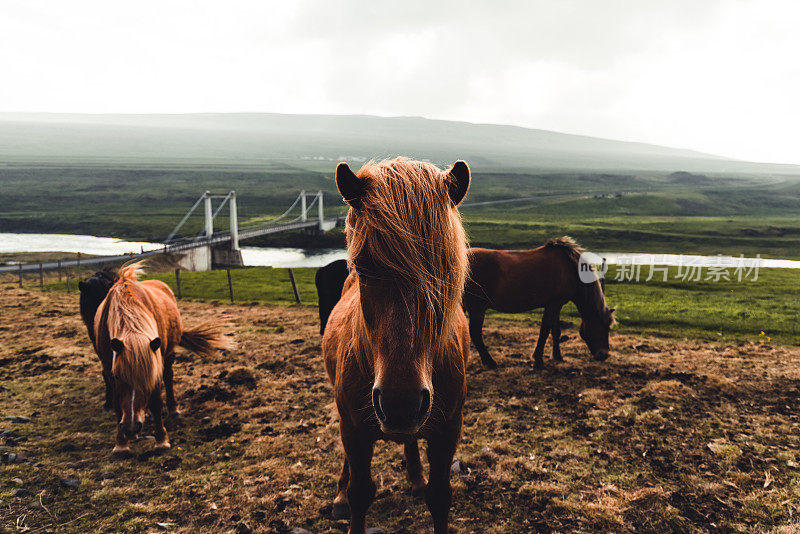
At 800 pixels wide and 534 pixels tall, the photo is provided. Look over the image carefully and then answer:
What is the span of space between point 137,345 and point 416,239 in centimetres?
469

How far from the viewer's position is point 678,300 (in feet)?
70.2

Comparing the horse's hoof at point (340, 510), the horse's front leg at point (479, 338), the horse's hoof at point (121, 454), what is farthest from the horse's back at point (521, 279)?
the horse's hoof at point (121, 454)

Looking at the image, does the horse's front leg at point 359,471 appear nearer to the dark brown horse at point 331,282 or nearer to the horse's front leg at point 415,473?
the horse's front leg at point 415,473

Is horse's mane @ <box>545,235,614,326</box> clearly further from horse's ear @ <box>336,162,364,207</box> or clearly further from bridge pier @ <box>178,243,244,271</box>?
bridge pier @ <box>178,243,244,271</box>

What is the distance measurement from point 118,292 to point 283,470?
131 inches

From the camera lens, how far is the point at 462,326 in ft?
11.6

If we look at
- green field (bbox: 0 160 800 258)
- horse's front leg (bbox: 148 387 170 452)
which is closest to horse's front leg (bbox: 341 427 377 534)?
horse's front leg (bbox: 148 387 170 452)

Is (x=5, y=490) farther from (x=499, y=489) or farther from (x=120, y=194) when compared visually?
(x=120, y=194)

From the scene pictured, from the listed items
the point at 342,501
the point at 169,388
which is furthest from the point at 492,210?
the point at 342,501

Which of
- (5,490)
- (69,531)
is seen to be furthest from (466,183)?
(5,490)

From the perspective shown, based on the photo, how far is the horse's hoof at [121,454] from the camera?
5.72 meters

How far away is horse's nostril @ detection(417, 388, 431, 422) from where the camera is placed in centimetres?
216

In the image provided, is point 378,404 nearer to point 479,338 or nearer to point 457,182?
point 457,182

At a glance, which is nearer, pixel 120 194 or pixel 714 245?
pixel 714 245
